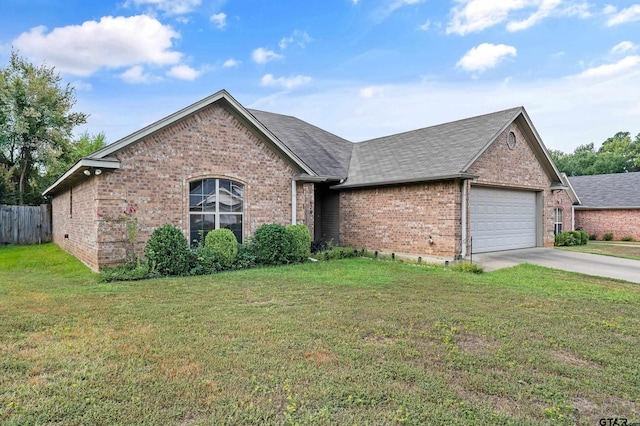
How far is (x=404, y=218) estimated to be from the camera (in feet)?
43.0

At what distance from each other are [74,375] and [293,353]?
2217mm

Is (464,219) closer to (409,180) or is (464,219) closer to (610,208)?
(409,180)

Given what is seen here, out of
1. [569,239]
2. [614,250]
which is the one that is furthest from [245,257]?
[614,250]

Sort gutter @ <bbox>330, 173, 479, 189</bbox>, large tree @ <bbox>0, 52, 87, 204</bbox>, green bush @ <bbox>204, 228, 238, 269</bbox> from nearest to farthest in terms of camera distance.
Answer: green bush @ <bbox>204, 228, 238, 269</bbox>, gutter @ <bbox>330, 173, 479, 189</bbox>, large tree @ <bbox>0, 52, 87, 204</bbox>

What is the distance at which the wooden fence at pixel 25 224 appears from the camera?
699 inches

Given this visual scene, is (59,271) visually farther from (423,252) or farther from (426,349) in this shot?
(423,252)

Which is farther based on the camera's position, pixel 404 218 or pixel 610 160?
pixel 610 160

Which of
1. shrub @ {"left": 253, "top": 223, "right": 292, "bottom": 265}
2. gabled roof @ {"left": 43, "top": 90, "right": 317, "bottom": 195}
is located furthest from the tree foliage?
shrub @ {"left": 253, "top": 223, "right": 292, "bottom": 265}

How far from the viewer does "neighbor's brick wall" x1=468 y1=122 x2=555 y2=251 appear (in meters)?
13.1

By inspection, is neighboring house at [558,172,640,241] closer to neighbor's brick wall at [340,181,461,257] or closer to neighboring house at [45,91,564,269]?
neighboring house at [45,91,564,269]

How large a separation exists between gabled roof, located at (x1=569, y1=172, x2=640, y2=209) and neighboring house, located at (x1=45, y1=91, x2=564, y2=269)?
1039cm

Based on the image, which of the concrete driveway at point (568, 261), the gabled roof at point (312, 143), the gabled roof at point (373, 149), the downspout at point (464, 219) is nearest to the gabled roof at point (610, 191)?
the gabled roof at point (373, 149)

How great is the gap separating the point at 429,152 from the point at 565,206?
1239 centimetres

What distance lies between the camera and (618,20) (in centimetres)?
1273
